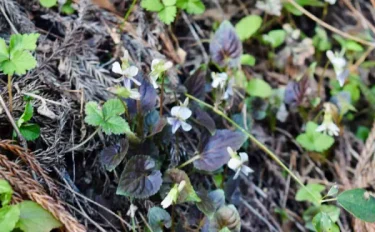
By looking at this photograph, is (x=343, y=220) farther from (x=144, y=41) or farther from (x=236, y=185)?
(x=144, y=41)

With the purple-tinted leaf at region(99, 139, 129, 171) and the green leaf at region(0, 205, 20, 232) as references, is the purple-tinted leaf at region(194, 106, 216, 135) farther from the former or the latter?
the green leaf at region(0, 205, 20, 232)

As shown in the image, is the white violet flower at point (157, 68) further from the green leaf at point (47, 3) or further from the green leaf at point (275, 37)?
the green leaf at point (275, 37)

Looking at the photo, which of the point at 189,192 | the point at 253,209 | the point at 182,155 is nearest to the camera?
the point at 189,192

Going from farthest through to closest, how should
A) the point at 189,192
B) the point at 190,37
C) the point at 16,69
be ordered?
the point at 190,37 → the point at 189,192 → the point at 16,69

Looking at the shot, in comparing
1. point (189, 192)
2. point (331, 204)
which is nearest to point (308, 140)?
point (331, 204)

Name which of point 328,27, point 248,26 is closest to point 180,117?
point 248,26

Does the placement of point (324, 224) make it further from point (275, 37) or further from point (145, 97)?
point (275, 37)
